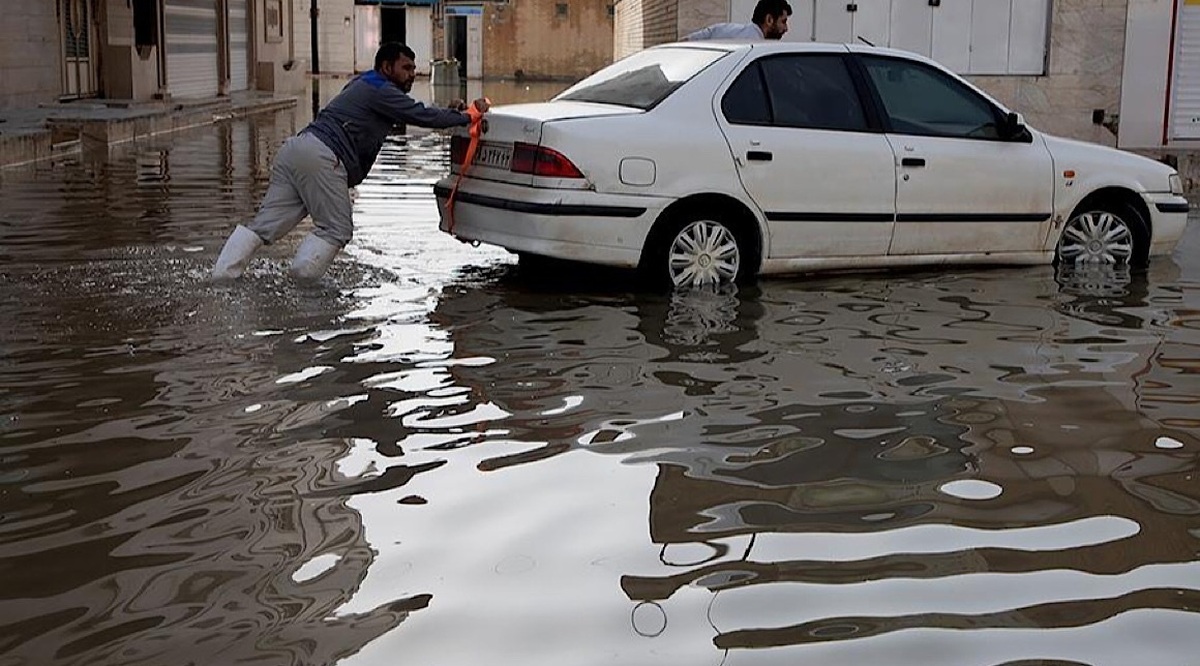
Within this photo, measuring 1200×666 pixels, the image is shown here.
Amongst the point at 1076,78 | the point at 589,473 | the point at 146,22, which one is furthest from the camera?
the point at 146,22

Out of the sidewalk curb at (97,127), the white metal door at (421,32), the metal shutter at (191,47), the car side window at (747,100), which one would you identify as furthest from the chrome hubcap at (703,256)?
the white metal door at (421,32)

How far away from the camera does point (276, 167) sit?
8711 millimetres

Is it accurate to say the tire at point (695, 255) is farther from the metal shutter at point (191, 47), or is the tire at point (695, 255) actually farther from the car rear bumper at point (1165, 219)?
the metal shutter at point (191, 47)

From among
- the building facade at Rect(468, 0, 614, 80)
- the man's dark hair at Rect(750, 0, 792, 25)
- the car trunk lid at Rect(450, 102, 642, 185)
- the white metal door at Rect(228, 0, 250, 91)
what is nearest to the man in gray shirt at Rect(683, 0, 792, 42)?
the man's dark hair at Rect(750, 0, 792, 25)

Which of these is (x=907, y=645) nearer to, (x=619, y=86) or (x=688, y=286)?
(x=688, y=286)

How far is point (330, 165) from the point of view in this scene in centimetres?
859

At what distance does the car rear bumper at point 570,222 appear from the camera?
8.09m

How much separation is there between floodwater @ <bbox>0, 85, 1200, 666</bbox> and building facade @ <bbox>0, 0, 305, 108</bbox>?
553 inches

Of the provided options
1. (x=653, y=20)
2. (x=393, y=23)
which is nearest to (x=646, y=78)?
(x=653, y=20)

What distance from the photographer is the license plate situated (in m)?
8.38

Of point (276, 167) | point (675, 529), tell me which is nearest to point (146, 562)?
point (675, 529)

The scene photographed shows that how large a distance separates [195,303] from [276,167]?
112cm

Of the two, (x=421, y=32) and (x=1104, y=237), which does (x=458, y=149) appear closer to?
(x=1104, y=237)

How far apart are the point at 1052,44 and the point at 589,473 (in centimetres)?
1398
